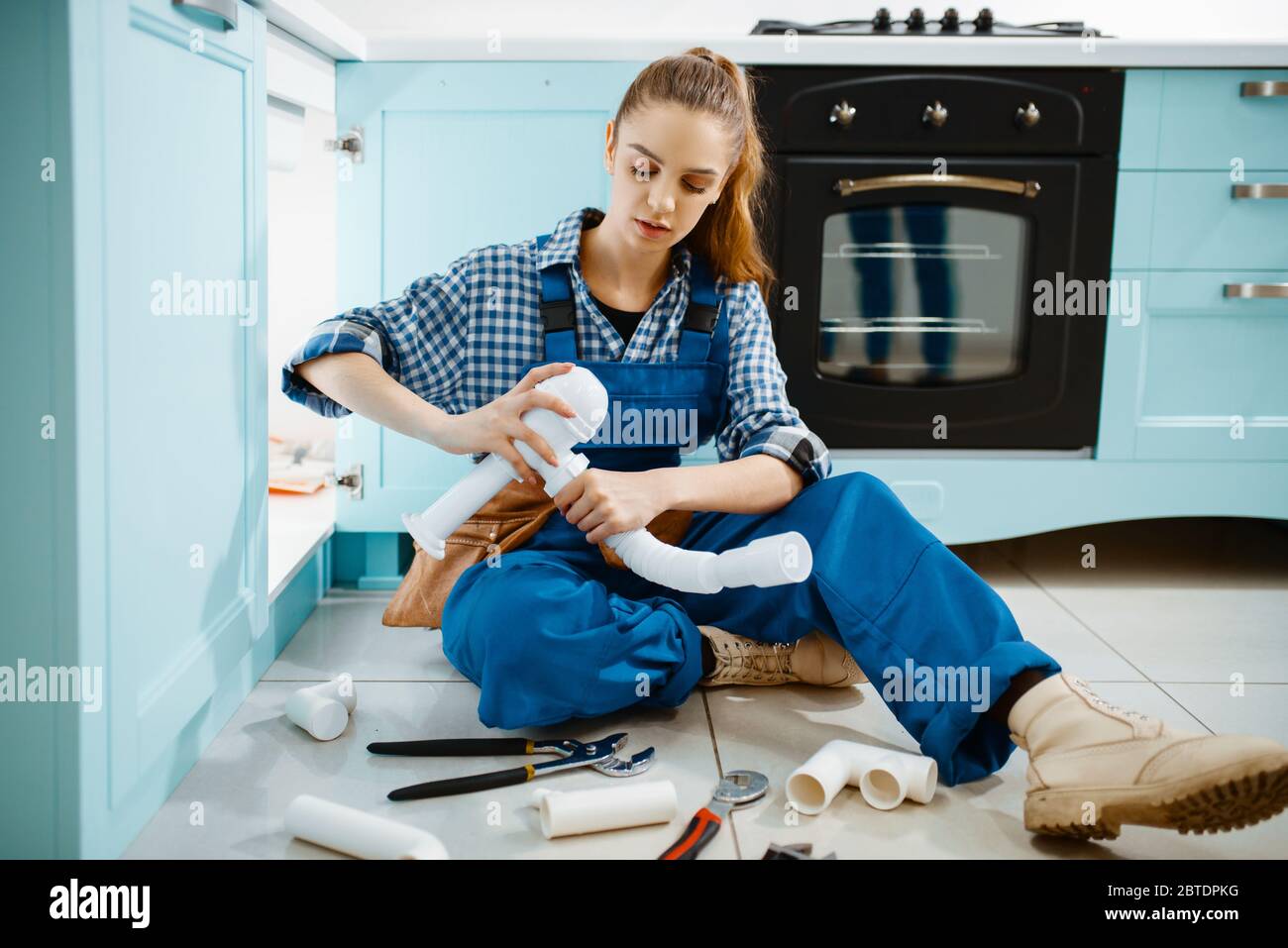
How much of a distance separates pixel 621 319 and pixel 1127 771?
733 mm

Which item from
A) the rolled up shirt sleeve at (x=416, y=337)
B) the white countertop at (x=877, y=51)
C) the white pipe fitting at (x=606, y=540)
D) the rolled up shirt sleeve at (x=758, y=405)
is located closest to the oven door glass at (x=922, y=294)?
the white countertop at (x=877, y=51)

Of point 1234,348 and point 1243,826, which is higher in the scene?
point 1234,348

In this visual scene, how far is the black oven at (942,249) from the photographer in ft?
6.00

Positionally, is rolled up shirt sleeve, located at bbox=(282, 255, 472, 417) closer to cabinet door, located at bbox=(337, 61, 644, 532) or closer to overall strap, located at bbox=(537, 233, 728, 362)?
overall strap, located at bbox=(537, 233, 728, 362)

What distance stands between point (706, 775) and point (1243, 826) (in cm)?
48

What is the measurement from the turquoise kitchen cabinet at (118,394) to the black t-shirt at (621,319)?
0.41 metres

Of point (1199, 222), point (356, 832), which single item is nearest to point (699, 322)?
point (356, 832)

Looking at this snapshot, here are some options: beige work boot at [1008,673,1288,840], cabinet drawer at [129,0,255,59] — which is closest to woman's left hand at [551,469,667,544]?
beige work boot at [1008,673,1288,840]

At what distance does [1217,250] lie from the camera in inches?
74.7

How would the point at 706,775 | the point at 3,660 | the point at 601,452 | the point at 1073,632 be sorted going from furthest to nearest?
the point at 1073,632 < the point at 601,452 < the point at 706,775 < the point at 3,660

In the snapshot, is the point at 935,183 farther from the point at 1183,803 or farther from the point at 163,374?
the point at 163,374

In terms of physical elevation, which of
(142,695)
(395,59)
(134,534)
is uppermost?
(395,59)
